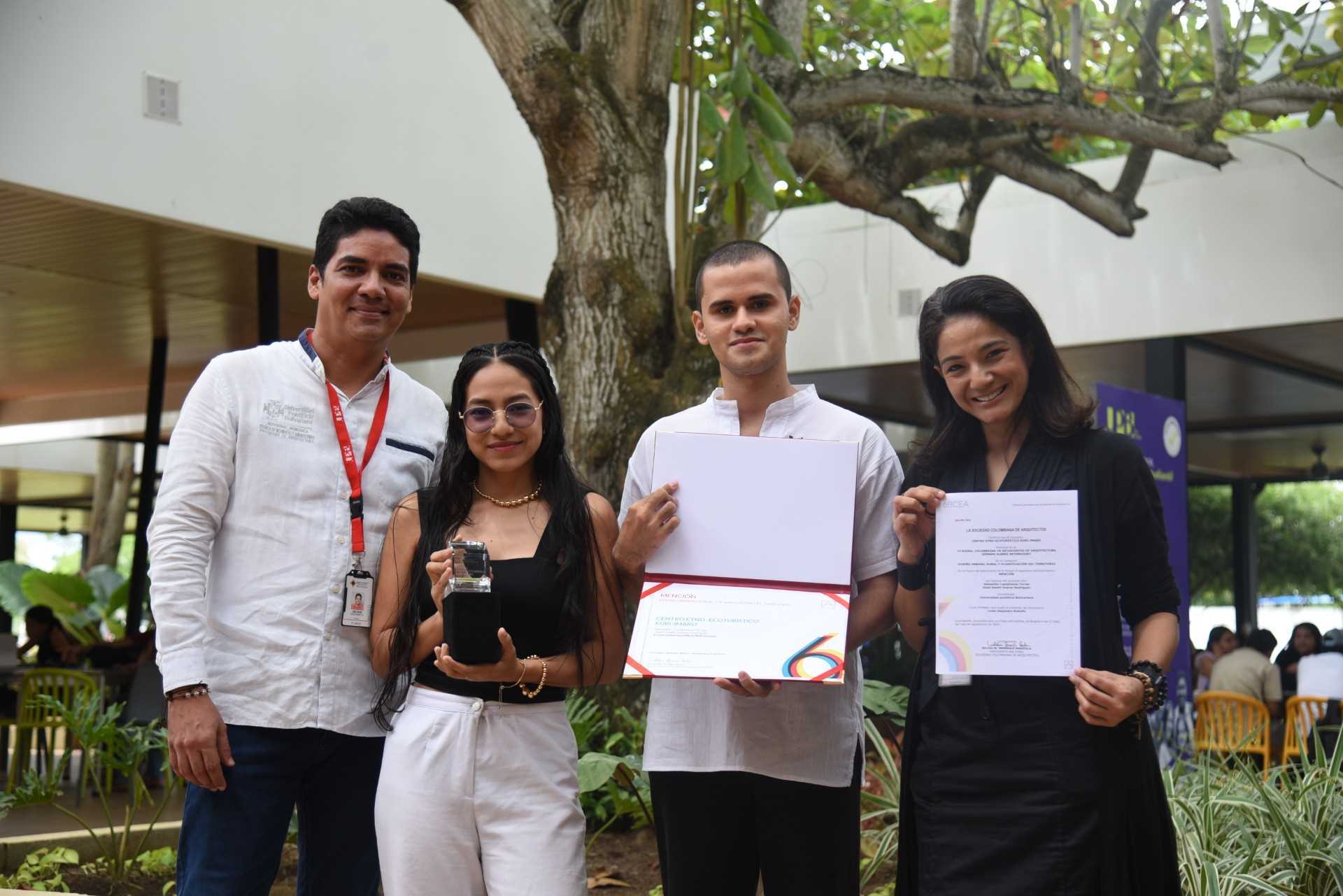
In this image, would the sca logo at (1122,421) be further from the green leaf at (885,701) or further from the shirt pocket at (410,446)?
the shirt pocket at (410,446)

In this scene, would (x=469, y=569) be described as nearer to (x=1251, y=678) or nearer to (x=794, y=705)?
(x=794, y=705)

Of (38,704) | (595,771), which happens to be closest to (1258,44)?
(595,771)

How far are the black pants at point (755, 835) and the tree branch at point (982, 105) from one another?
4535 millimetres

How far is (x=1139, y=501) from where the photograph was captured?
2.28m

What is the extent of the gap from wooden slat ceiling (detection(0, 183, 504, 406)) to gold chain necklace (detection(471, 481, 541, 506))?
191 inches

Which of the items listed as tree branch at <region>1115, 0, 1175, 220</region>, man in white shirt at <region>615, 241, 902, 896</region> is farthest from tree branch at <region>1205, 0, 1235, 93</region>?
man in white shirt at <region>615, 241, 902, 896</region>

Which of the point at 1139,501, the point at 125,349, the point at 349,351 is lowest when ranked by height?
the point at 1139,501

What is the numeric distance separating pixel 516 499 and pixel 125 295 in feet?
27.1

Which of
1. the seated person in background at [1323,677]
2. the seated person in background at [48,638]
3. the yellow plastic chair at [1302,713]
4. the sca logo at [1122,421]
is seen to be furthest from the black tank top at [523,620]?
the seated person in background at [48,638]

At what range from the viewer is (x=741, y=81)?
451 cm

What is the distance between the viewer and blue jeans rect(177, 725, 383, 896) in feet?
8.36

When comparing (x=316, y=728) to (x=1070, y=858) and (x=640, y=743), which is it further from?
(x=640, y=743)

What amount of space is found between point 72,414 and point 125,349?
3687 millimetres

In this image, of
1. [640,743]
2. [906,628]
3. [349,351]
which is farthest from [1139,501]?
[640,743]
